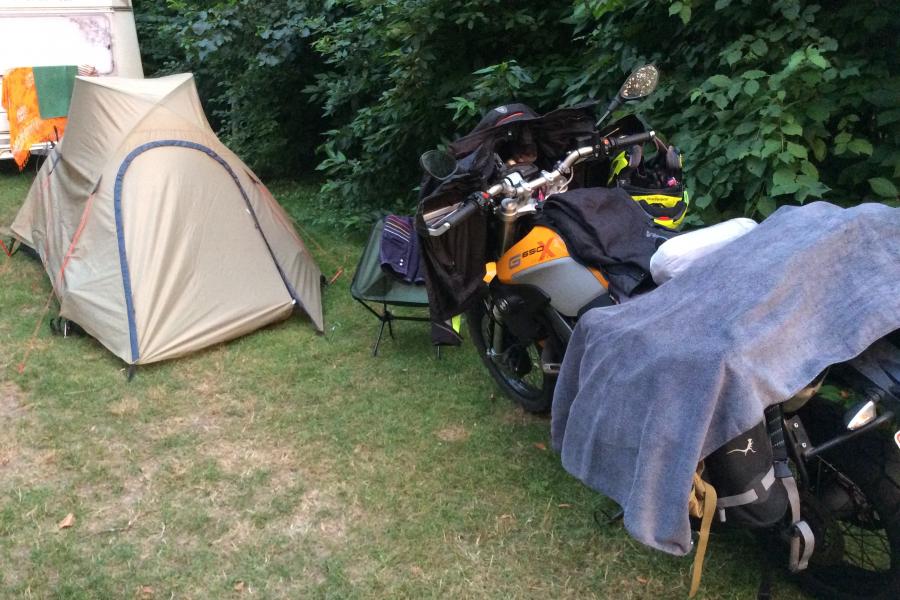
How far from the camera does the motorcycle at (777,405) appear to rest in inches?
76.5

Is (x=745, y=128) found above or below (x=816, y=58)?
below

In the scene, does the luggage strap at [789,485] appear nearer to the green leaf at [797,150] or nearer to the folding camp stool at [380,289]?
the green leaf at [797,150]

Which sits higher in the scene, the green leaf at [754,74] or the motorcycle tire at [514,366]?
the green leaf at [754,74]

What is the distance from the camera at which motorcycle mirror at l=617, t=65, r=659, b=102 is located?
2.79 m

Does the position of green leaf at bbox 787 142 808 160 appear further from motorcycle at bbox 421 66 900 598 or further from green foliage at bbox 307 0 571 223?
green foliage at bbox 307 0 571 223

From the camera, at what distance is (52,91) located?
22.2ft

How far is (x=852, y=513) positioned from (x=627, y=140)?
5.09 ft

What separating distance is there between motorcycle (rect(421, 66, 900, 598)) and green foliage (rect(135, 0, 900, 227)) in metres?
0.61

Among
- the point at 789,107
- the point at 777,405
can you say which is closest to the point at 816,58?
the point at 789,107

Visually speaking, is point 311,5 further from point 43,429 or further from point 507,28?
point 43,429

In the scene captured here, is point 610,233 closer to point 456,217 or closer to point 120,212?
point 456,217

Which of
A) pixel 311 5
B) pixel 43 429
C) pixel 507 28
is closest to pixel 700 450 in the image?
pixel 43 429

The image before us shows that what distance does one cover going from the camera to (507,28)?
484 cm

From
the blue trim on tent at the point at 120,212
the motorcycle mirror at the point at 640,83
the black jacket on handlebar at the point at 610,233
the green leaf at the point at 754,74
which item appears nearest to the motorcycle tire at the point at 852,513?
the black jacket on handlebar at the point at 610,233
